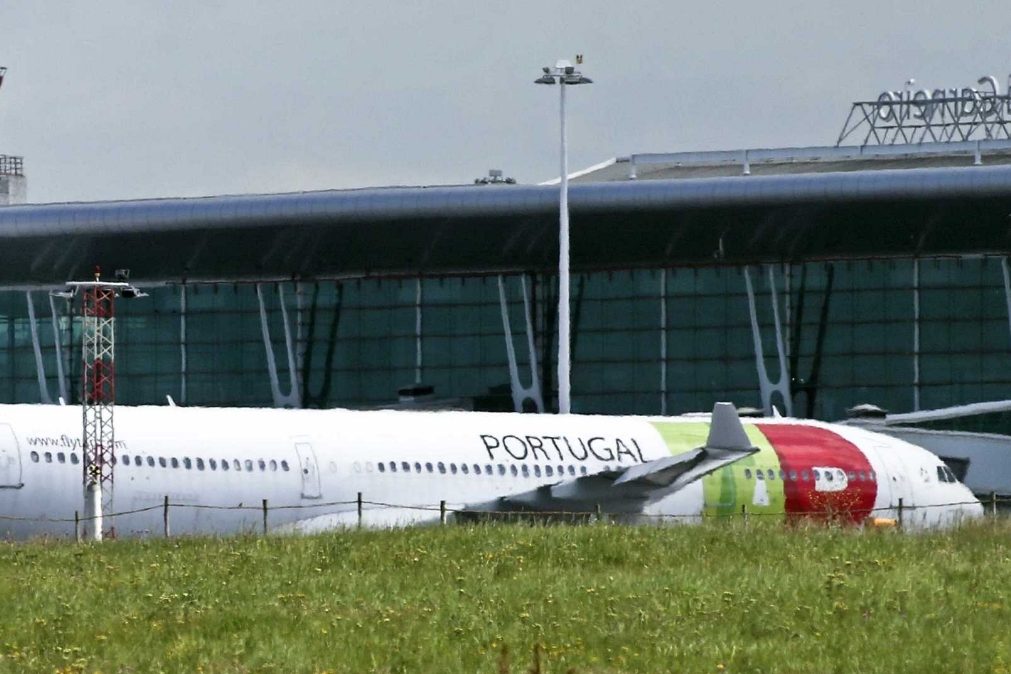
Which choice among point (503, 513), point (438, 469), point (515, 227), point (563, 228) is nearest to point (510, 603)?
point (503, 513)

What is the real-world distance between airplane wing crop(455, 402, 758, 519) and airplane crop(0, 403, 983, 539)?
0.04 m

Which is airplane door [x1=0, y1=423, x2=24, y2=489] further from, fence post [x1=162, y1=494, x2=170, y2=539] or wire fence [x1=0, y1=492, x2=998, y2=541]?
fence post [x1=162, y1=494, x2=170, y2=539]

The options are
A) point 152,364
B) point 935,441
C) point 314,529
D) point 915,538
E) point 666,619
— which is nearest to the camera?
point 666,619

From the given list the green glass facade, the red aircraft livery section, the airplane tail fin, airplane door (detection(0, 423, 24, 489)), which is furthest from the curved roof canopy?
airplane door (detection(0, 423, 24, 489))

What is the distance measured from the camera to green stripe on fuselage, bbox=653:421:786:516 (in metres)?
37.0

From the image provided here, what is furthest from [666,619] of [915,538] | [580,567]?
[915,538]

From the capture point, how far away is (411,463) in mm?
34094

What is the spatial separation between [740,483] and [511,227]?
94.1 feet

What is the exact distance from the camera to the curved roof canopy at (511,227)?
6188 cm

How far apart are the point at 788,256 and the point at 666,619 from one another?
48835mm

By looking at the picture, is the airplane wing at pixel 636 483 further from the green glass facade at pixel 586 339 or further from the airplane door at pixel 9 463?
the green glass facade at pixel 586 339

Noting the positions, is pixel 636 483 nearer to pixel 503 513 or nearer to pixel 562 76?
pixel 503 513

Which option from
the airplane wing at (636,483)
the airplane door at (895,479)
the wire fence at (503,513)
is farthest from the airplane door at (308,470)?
the airplane door at (895,479)

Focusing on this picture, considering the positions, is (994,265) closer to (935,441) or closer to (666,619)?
(935,441)
